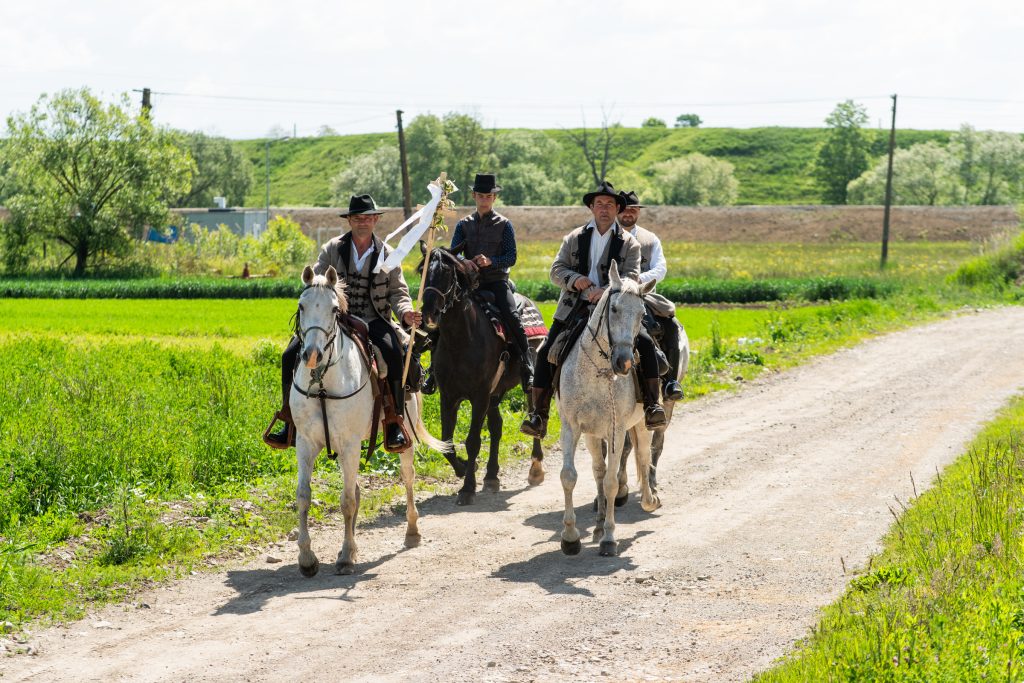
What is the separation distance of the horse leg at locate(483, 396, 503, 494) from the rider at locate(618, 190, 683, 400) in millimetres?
2214

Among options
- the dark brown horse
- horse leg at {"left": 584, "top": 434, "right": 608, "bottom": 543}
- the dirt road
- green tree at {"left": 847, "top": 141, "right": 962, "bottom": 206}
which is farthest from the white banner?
green tree at {"left": 847, "top": 141, "right": 962, "bottom": 206}

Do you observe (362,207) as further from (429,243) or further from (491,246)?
(491,246)

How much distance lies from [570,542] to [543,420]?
57.8 inches

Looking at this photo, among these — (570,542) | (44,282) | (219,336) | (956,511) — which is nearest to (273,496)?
(570,542)

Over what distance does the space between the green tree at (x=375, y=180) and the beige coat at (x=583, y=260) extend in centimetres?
10003

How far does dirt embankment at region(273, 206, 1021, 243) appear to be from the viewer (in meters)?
82.1

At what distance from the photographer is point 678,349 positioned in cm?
1269

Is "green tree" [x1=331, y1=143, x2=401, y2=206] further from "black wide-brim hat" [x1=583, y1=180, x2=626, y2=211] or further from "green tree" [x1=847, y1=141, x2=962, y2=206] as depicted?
"black wide-brim hat" [x1=583, y1=180, x2=626, y2=211]

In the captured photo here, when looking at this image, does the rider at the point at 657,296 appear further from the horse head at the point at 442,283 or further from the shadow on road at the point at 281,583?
the shadow on road at the point at 281,583

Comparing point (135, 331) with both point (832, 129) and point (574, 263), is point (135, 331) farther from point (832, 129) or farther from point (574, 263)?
point (832, 129)

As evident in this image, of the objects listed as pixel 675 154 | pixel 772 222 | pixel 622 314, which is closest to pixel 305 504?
pixel 622 314

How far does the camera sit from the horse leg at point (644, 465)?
453 inches

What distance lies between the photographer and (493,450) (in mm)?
13281

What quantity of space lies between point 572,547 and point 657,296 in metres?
3.09
